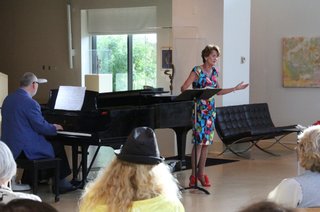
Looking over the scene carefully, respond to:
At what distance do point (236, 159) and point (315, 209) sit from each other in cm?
641

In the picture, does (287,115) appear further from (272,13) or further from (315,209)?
(315,209)

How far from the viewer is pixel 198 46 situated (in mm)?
9820

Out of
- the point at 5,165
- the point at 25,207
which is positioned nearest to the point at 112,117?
the point at 5,165

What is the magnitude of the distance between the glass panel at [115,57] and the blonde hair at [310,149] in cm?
1231

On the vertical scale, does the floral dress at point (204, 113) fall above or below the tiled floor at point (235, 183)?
above

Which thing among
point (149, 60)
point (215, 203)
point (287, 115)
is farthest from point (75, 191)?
point (149, 60)

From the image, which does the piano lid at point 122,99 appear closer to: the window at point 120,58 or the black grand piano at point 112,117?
the black grand piano at point 112,117

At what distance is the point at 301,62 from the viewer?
1062cm

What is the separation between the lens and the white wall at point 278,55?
34.6ft

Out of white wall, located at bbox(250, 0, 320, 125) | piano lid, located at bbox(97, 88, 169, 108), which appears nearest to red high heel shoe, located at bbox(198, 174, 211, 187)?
piano lid, located at bbox(97, 88, 169, 108)

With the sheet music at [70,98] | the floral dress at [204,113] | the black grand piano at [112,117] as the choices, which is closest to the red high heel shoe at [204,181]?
the floral dress at [204,113]

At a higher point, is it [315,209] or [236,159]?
[315,209]

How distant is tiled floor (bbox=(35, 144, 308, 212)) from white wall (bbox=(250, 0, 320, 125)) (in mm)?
1045

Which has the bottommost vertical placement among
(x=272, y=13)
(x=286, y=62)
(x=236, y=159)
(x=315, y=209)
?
(x=236, y=159)
